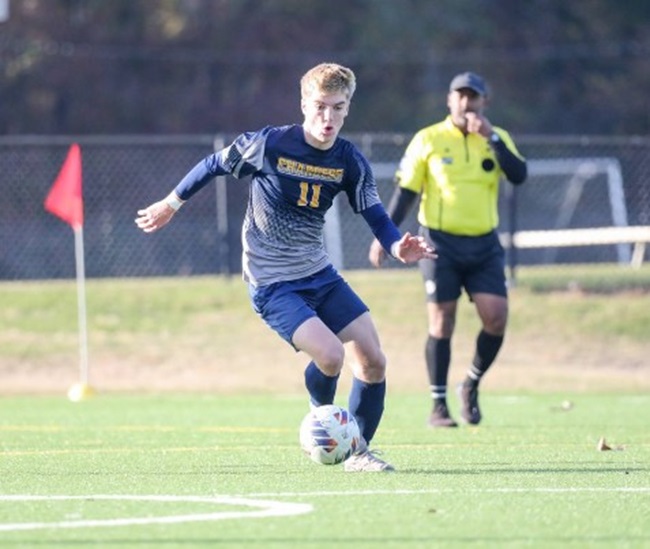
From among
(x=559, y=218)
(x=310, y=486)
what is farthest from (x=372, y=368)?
(x=559, y=218)

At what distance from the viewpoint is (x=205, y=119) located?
3634cm

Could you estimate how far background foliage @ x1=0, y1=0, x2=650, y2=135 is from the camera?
35.3m

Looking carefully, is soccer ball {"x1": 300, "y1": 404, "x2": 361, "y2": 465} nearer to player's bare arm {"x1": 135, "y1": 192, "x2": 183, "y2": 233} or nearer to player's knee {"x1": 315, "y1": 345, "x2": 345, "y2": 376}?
player's knee {"x1": 315, "y1": 345, "x2": 345, "y2": 376}

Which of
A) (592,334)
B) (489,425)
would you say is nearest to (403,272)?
(592,334)

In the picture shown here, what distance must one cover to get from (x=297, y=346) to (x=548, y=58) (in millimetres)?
31541

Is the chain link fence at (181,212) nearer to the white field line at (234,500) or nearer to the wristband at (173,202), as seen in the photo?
the wristband at (173,202)

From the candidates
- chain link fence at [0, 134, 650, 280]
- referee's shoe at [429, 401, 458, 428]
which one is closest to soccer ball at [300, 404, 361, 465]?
referee's shoe at [429, 401, 458, 428]

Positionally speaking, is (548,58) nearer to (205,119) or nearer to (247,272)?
(205,119)

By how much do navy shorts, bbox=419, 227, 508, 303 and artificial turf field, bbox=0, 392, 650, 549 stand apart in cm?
90

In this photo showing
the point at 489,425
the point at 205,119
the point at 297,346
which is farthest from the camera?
the point at 205,119

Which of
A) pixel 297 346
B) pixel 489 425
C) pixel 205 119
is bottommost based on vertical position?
pixel 489 425

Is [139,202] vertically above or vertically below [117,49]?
below

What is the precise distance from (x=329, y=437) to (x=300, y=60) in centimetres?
2934

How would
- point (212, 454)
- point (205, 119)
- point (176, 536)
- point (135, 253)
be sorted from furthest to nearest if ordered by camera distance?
1. point (205, 119)
2. point (135, 253)
3. point (212, 454)
4. point (176, 536)
